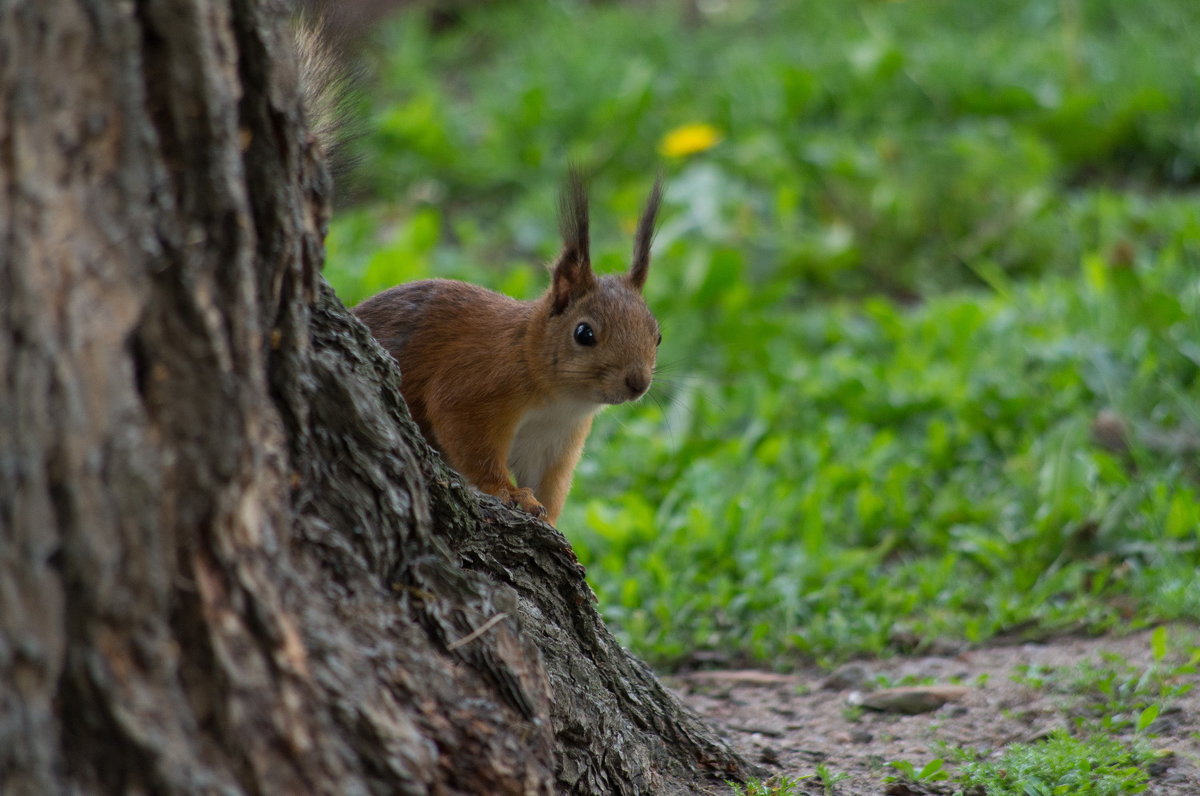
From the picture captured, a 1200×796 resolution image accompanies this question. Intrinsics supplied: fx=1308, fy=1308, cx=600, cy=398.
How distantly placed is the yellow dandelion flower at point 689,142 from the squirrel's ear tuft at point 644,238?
284 cm

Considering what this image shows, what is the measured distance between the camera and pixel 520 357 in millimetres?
2834

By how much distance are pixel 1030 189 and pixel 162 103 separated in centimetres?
478

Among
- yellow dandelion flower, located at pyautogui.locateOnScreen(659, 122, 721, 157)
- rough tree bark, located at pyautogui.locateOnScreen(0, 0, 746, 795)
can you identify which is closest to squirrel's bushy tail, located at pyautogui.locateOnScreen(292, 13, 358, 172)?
rough tree bark, located at pyautogui.locateOnScreen(0, 0, 746, 795)

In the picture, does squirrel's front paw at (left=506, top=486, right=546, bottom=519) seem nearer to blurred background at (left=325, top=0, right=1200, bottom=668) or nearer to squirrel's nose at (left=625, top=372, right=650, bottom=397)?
squirrel's nose at (left=625, top=372, right=650, bottom=397)

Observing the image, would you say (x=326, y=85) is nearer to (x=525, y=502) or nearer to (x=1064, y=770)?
(x=525, y=502)

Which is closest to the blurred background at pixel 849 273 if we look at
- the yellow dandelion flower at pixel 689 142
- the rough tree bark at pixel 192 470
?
the yellow dandelion flower at pixel 689 142

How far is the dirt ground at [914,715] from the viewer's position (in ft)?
7.65

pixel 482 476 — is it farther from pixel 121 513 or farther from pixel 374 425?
pixel 121 513

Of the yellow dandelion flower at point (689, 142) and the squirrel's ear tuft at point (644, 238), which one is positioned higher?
the yellow dandelion flower at point (689, 142)

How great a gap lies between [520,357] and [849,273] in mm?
3007

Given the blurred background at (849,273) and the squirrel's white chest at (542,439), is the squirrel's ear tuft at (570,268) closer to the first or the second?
the squirrel's white chest at (542,439)

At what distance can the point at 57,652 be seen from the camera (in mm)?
1228

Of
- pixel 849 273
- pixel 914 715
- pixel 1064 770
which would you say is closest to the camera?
pixel 1064 770

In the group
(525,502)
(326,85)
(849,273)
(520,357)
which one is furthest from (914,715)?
(849,273)
